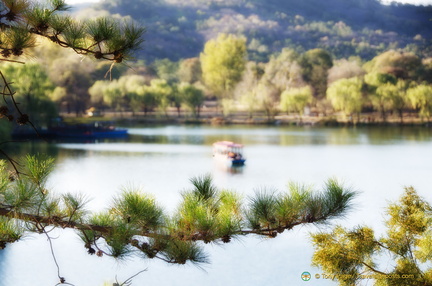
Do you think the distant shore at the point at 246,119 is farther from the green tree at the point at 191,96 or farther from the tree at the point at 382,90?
the green tree at the point at 191,96

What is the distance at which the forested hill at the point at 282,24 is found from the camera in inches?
2041

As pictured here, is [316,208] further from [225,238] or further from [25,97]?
[25,97]

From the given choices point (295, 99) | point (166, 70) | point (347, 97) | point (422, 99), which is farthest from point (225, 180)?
point (166, 70)

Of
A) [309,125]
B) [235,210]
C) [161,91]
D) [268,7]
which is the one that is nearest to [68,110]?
[161,91]

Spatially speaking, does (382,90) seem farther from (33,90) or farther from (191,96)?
(33,90)

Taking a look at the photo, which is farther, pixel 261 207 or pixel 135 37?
pixel 261 207

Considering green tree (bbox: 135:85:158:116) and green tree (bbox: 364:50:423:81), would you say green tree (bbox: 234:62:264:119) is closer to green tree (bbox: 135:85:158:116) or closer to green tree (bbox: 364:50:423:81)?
green tree (bbox: 135:85:158:116)

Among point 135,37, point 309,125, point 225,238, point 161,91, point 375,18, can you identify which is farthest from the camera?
point 375,18

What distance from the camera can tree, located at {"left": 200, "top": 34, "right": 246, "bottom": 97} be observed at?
1446 inches

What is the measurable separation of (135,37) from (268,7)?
67757 mm

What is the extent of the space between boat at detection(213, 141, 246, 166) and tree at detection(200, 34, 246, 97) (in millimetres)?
20617

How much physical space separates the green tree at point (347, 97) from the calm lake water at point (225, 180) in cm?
542

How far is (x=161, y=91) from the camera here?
98.0 feet

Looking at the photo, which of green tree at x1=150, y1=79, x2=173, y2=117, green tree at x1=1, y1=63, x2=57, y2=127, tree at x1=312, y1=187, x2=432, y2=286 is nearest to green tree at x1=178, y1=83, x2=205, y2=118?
green tree at x1=150, y1=79, x2=173, y2=117
